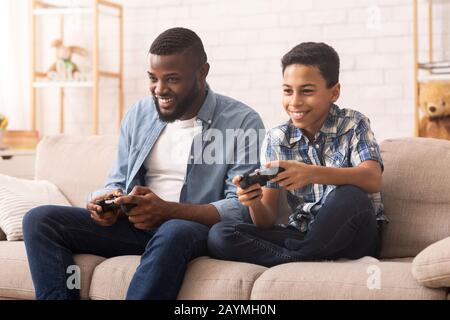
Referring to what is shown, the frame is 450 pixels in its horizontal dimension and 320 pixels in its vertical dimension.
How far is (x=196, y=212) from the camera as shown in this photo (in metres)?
2.05

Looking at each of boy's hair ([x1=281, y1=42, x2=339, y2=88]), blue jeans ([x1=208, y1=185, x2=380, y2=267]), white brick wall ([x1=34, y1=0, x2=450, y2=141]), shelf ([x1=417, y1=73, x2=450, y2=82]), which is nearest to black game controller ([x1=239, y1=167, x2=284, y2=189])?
blue jeans ([x1=208, y1=185, x2=380, y2=267])

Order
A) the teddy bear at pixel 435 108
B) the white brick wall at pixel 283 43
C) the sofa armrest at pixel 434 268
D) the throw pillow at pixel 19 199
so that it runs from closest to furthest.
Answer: the sofa armrest at pixel 434 268
the throw pillow at pixel 19 199
the teddy bear at pixel 435 108
the white brick wall at pixel 283 43

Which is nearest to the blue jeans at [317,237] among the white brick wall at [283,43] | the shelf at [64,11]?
the white brick wall at [283,43]

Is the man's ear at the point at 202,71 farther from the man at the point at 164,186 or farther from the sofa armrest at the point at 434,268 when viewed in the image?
the sofa armrest at the point at 434,268

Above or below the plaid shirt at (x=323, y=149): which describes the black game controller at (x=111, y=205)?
below

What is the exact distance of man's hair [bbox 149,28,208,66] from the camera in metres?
2.18

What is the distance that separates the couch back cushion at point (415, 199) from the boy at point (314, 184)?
82mm

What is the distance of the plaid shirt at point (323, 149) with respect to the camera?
200 cm

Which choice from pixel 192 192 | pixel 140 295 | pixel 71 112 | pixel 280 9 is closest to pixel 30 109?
pixel 71 112

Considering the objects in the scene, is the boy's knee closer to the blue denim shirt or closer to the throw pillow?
the blue denim shirt

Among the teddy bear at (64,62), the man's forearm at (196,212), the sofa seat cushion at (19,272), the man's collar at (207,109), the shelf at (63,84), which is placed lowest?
the sofa seat cushion at (19,272)

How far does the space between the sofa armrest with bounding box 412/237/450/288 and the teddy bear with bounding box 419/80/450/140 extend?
5.35ft

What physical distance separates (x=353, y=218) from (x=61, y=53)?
8.59 ft

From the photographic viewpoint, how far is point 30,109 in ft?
13.8
